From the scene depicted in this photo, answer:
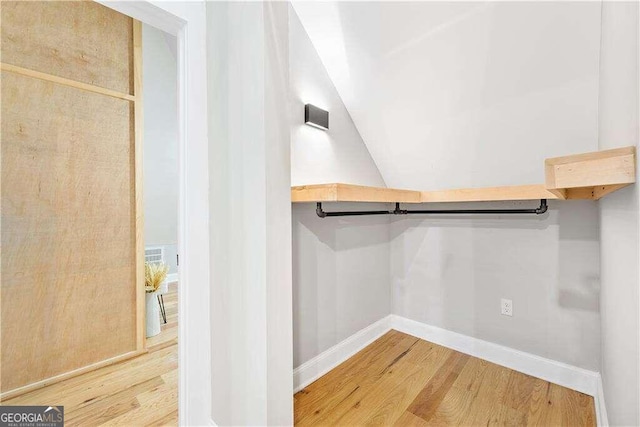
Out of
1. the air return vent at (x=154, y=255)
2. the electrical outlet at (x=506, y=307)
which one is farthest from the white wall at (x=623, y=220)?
the air return vent at (x=154, y=255)

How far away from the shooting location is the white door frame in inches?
52.2

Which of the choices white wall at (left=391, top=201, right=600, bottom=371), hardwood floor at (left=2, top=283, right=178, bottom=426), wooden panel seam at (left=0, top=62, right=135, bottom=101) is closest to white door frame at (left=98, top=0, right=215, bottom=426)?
hardwood floor at (left=2, top=283, right=178, bottom=426)

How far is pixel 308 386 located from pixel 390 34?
209cm

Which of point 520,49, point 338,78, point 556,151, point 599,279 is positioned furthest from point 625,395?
point 338,78

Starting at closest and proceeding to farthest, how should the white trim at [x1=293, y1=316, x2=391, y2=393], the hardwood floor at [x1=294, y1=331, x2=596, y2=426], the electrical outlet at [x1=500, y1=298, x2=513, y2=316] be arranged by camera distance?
the hardwood floor at [x1=294, y1=331, x2=596, y2=426] < the white trim at [x1=293, y1=316, x2=391, y2=393] < the electrical outlet at [x1=500, y1=298, x2=513, y2=316]

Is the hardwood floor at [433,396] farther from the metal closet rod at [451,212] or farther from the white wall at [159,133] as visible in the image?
the white wall at [159,133]

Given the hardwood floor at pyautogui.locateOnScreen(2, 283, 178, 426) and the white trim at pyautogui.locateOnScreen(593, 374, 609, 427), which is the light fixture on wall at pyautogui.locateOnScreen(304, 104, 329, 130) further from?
the white trim at pyautogui.locateOnScreen(593, 374, 609, 427)

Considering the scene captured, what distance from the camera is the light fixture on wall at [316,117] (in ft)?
5.76

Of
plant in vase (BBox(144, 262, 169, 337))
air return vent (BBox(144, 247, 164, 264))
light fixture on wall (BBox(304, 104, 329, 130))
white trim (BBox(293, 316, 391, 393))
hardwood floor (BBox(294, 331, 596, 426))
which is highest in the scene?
light fixture on wall (BBox(304, 104, 329, 130))

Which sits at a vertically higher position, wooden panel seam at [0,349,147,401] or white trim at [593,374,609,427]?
white trim at [593,374,609,427]

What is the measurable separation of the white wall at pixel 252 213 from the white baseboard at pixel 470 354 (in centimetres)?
60

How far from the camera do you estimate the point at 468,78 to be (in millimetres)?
1562

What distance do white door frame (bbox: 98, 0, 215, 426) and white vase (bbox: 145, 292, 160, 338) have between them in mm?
1395

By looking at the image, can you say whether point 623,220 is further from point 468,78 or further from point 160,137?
point 160,137
